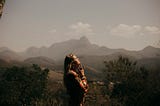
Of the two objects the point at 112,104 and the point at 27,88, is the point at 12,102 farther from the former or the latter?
the point at 112,104

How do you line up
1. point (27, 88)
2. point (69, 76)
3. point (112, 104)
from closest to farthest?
point (69, 76) → point (112, 104) → point (27, 88)

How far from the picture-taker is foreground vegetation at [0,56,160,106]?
51281 mm

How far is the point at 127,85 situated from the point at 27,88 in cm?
2548

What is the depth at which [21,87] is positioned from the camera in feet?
210

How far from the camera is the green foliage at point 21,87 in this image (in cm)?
5884

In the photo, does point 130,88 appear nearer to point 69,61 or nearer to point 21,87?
point 21,87

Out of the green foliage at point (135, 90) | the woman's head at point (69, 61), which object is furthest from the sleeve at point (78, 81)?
the green foliage at point (135, 90)

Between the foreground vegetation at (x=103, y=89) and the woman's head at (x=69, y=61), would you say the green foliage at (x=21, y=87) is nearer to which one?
the foreground vegetation at (x=103, y=89)

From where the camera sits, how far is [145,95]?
163ft

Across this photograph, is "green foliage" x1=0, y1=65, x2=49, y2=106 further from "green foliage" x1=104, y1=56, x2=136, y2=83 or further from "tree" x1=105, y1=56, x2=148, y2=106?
"tree" x1=105, y1=56, x2=148, y2=106

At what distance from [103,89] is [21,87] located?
66.6ft

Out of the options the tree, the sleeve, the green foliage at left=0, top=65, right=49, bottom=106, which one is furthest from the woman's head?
the green foliage at left=0, top=65, right=49, bottom=106

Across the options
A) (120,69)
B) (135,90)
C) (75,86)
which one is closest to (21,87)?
(120,69)

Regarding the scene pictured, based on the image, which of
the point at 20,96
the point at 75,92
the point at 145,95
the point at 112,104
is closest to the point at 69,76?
the point at 75,92
